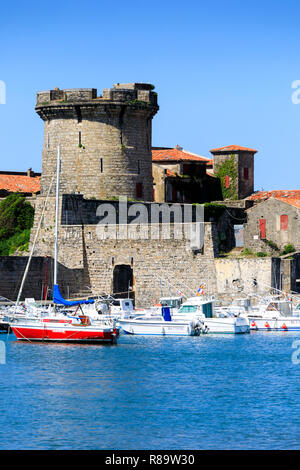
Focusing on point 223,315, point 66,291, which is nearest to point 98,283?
point 66,291

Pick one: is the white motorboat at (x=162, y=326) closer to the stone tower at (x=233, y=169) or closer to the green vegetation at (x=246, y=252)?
the green vegetation at (x=246, y=252)

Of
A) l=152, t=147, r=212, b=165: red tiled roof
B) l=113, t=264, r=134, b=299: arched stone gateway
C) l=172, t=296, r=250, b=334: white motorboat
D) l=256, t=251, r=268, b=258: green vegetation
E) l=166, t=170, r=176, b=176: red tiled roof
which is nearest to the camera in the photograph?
l=172, t=296, r=250, b=334: white motorboat

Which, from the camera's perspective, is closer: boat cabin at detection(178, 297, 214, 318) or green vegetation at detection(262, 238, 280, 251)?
boat cabin at detection(178, 297, 214, 318)

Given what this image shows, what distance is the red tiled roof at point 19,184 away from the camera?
191 ft

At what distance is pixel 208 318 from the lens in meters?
41.3

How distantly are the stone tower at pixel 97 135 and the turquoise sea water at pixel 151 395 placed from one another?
517 inches

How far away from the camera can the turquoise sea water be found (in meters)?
22.9

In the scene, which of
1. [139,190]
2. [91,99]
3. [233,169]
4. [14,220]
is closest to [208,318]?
[139,190]

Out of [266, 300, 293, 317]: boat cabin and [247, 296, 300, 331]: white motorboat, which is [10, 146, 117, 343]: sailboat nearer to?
[247, 296, 300, 331]: white motorboat

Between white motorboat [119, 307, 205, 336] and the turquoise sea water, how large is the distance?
86 centimetres

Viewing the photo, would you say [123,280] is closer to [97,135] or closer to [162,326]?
[97,135]

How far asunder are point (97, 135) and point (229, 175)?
12084 millimetres

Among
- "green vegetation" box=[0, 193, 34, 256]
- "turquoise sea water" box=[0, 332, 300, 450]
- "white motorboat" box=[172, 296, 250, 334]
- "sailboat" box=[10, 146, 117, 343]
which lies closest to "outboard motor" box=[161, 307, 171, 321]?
"white motorboat" box=[172, 296, 250, 334]

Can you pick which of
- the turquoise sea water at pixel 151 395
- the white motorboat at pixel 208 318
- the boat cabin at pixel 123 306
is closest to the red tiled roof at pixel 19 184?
the boat cabin at pixel 123 306
